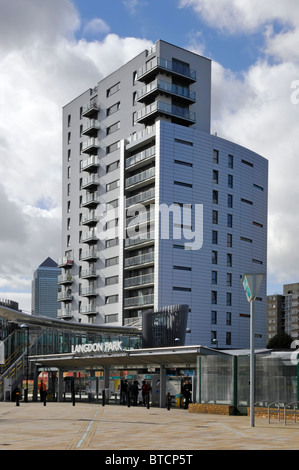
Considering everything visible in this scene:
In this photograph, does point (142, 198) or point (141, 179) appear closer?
point (142, 198)

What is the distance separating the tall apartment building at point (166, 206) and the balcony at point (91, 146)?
0.15m

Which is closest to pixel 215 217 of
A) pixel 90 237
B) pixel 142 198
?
pixel 142 198

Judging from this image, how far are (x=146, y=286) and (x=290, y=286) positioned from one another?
371 ft

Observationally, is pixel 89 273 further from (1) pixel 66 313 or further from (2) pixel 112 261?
(1) pixel 66 313

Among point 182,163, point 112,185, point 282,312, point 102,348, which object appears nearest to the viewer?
point 102,348

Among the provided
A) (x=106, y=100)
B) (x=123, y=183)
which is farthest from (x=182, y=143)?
(x=106, y=100)

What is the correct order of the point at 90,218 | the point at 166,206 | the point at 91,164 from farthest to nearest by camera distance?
1. the point at 90,218
2. the point at 91,164
3. the point at 166,206

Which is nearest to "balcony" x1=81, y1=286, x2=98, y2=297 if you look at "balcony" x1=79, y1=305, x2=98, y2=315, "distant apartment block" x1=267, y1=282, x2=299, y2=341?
Answer: "balcony" x1=79, y1=305, x2=98, y2=315

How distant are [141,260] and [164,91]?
819 inches

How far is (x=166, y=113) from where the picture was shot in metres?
80.2

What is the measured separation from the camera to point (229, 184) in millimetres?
86188

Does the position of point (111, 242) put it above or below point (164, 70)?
below

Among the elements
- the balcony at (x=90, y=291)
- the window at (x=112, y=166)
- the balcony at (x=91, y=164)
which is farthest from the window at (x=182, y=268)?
the balcony at (x=91, y=164)
